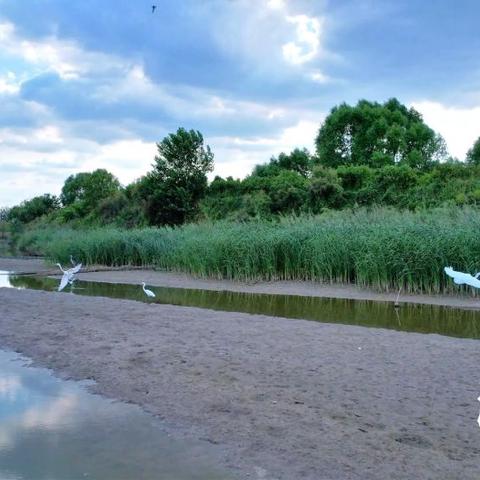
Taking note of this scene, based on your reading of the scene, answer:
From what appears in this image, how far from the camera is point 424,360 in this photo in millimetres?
7027

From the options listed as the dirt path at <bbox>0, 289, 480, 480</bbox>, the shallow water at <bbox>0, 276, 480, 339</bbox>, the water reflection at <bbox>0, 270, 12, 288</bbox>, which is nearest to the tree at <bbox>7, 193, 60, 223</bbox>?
the water reflection at <bbox>0, 270, 12, 288</bbox>

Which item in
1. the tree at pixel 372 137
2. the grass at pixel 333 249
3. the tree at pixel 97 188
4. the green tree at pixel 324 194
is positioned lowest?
the grass at pixel 333 249

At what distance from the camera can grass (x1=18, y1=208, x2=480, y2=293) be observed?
14.7m

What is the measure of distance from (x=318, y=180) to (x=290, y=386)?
30.1 meters

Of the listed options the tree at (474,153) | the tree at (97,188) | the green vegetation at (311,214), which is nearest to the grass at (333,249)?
the green vegetation at (311,214)

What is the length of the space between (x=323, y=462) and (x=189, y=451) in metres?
0.99

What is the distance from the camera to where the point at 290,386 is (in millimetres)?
5848

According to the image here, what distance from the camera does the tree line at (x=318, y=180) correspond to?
33.0 m

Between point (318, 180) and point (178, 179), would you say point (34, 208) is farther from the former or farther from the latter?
point (318, 180)

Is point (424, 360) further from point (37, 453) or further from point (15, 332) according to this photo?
point (15, 332)

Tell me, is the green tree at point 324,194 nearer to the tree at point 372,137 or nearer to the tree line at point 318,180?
the tree line at point 318,180

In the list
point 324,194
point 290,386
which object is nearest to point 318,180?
point 324,194

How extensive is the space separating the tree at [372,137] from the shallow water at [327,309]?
112 ft

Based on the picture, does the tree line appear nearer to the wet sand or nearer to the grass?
the grass
